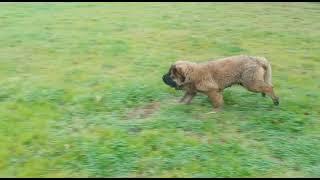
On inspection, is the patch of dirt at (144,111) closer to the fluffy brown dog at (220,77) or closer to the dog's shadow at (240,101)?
the fluffy brown dog at (220,77)

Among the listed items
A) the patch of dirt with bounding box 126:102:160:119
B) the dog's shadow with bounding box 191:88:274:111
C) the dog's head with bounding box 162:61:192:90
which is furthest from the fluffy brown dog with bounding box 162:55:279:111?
the patch of dirt with bounding box 126:102:160:119

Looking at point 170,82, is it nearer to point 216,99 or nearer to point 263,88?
point 216,99

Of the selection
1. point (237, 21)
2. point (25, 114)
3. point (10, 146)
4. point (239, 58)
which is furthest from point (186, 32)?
point (10, 146)

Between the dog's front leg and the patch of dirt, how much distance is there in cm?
85

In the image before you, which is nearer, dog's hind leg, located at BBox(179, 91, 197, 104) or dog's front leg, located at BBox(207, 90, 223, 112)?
dog's front leg, located at BBox(207, 90, 223, 112)

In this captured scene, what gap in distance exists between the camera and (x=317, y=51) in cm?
1195

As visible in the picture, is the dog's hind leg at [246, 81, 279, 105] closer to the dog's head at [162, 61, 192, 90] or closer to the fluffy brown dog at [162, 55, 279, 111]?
the fluffy brown dog at [162, 55, 279, 111]

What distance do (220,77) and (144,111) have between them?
1294 mm

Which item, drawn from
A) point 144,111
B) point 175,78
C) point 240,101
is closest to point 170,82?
point 175,78

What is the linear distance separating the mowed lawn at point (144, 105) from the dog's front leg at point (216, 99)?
0.44 feet

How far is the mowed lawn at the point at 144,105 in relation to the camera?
6.82 meters

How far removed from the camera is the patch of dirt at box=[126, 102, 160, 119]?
26.8 feet

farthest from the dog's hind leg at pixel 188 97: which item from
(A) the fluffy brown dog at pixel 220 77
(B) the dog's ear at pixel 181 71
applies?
(B) the dog's ear at pixel 181 71

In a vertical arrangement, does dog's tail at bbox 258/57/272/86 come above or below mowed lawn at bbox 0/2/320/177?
above
